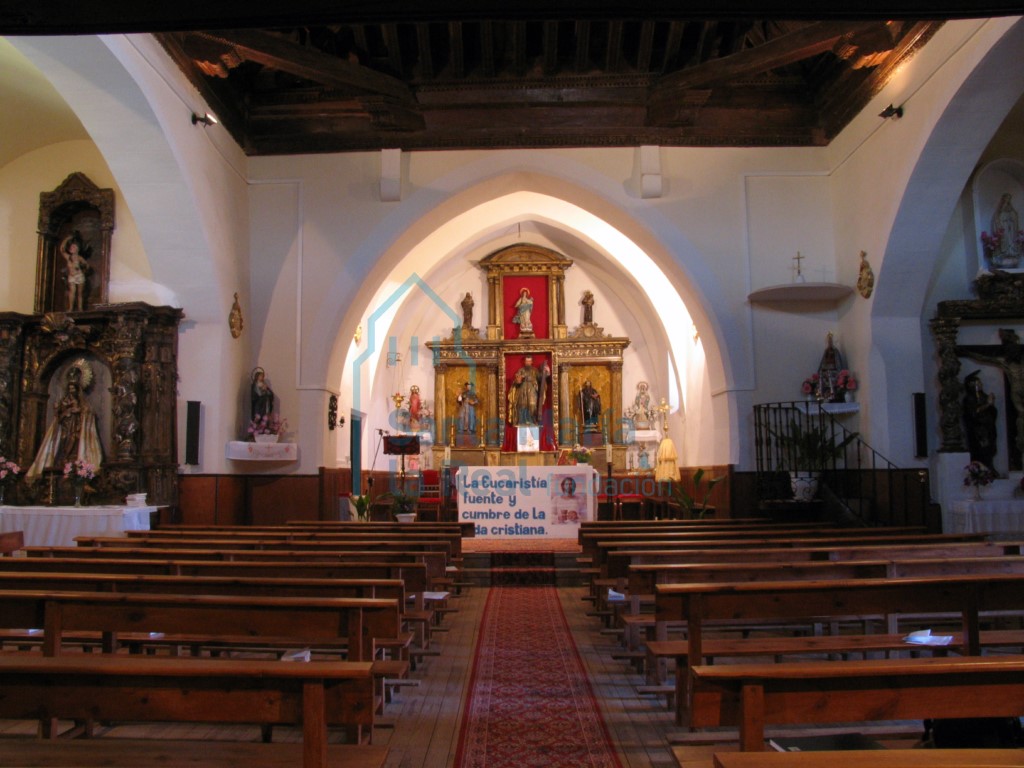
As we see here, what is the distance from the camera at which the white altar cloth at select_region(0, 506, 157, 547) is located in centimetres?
784

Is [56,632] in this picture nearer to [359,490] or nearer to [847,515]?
[847,515]

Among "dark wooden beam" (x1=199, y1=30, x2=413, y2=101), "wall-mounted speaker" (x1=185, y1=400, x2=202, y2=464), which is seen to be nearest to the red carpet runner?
"wall-mounted speaker" (x1=185, y1=400, x2=202, y2=464)

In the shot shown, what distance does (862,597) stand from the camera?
318 cm

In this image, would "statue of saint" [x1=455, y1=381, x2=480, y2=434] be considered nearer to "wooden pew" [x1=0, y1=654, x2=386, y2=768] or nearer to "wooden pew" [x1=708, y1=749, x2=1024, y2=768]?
"wooden pew" [x1=0, y1=654, x2=386, y2=768]

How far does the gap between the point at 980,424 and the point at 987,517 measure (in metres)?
1.26

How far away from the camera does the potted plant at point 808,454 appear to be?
8750mm

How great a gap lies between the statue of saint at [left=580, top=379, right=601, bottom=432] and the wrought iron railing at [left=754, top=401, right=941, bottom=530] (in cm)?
636

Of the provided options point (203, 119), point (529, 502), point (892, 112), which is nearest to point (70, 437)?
point (203, 119)

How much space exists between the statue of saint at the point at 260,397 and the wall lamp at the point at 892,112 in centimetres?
764

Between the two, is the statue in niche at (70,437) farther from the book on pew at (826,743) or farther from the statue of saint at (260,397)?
the book on pew at (826,743)

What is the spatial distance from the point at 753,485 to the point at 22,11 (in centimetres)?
908

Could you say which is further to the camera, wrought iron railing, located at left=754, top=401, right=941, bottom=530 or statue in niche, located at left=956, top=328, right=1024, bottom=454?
statue in niche, located at left=956, top=328, right=1024, bottom=454

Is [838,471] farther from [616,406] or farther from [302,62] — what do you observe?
[302,62]

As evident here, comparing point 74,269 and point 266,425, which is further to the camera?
point 266,425
